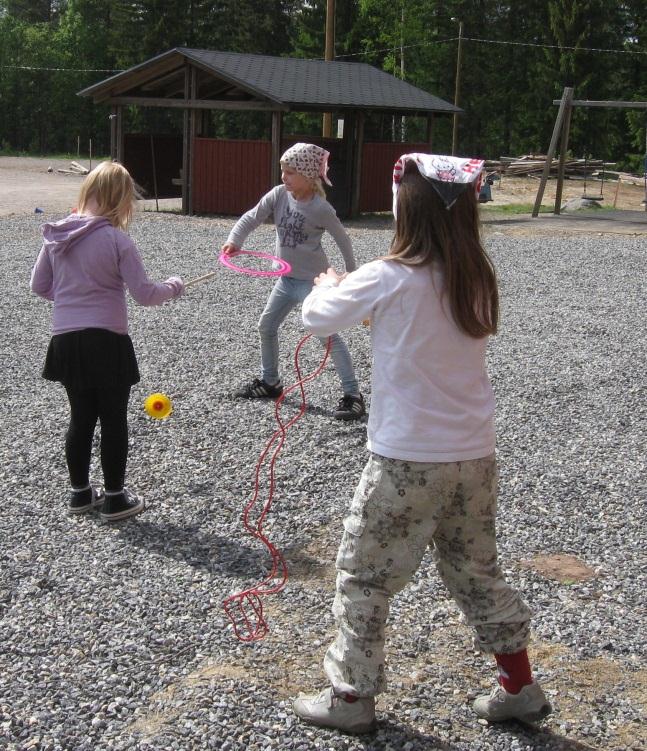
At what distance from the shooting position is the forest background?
43.5m

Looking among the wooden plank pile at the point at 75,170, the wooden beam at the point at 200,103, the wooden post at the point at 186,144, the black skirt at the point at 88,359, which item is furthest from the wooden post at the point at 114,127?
the black skirt at the point at 88,359

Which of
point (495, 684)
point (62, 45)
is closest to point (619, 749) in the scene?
point (495, 684)

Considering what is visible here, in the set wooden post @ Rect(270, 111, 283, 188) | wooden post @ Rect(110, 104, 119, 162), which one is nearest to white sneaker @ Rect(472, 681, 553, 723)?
wooden post @ Rect(270, 111, 283, 188)

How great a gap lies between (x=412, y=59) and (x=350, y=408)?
4509cm

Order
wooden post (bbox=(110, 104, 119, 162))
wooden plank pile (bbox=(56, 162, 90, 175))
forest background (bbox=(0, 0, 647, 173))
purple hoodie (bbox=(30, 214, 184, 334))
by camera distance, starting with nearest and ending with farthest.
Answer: purple hoodie (bbox=(30, 214, 184, 334))
wooden post (bbox=(110, 104, 119, 162))
wooden plank pile (bbox=(56, 162, 90, 175))
forest background (bbox=(0, 0, 647, 173))

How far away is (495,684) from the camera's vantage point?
2.99m

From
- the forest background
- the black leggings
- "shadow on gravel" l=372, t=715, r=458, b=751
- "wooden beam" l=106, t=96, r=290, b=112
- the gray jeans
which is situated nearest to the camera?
"shadow on gravel" l=372, t=715, r=458, b=751

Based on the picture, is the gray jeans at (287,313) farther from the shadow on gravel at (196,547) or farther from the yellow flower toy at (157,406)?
the shadow on gravel at (196,547)

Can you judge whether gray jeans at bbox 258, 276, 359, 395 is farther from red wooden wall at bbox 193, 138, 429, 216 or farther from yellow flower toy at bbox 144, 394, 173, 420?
red wooden wall at bbox 193, 138, 429, 216

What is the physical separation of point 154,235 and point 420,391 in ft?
43.6

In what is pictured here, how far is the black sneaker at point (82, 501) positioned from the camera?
14.2ft

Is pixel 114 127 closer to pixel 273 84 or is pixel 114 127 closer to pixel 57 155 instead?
pixel 273 84

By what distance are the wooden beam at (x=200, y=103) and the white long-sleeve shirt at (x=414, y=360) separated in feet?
52.9

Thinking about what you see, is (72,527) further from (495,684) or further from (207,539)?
(495,684)
